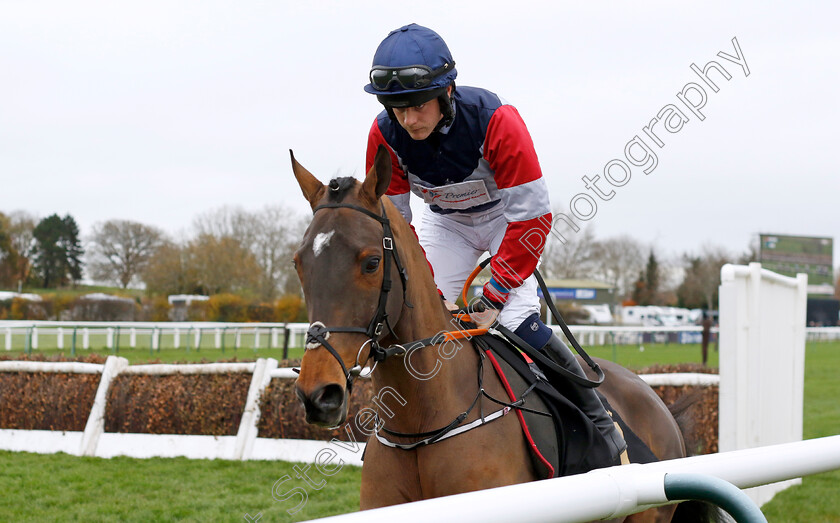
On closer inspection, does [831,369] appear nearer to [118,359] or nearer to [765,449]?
[118,359]

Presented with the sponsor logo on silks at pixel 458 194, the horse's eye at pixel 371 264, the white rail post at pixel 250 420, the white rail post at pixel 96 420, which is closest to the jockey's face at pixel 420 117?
the sponsor logo on silks at pixel 458 194

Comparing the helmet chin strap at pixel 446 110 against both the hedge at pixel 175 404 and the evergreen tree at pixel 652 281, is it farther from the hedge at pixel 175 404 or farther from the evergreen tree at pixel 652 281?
the evergreen tree at pixel 652 281

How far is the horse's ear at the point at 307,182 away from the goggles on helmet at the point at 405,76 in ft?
1.27

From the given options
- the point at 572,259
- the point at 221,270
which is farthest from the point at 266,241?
the point at 572,259

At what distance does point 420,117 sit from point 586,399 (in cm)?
126

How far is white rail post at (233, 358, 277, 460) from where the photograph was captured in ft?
23.0

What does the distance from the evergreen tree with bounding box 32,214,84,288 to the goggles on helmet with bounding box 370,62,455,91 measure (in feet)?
131

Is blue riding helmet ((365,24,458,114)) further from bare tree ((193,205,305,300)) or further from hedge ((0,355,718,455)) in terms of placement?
bare tree ((193,205,305,300))

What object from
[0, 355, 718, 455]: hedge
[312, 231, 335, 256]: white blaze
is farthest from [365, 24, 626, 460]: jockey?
[0, 355, 718, 455]: hedge

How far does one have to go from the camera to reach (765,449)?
123cm

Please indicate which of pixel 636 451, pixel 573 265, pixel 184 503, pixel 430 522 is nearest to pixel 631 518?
pixel 636 451

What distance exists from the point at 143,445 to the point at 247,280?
22979mm

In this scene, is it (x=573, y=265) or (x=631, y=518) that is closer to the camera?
(x=631, y=518)

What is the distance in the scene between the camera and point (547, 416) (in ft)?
8.99
